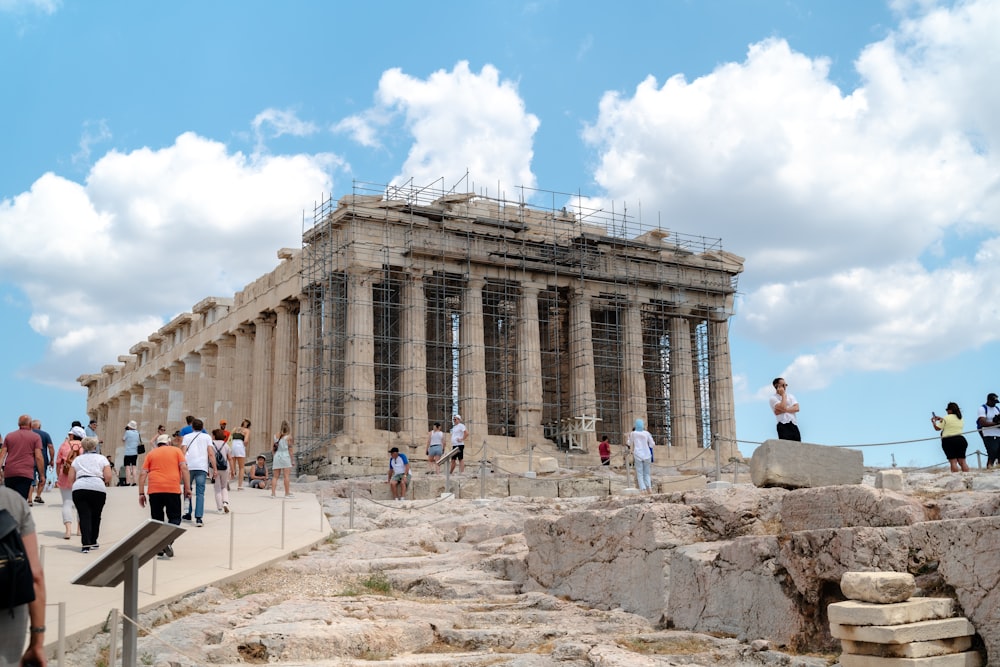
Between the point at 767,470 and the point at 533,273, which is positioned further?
the point at 533,273

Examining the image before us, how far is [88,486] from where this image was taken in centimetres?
1309

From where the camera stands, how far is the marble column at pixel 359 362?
1291 inches

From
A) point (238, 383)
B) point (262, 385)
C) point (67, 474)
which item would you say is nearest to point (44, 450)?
point (67, 474)

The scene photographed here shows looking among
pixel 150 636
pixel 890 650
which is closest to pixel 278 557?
pixel 150 636

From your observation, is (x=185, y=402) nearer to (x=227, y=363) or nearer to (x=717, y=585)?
(x=227, y=363)

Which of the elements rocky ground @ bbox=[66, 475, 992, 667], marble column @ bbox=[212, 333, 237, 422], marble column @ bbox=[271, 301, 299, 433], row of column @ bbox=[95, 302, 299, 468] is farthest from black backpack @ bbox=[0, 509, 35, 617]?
marble column @ bbox=[212, 333, 237, 422]

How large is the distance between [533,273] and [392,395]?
6.10m

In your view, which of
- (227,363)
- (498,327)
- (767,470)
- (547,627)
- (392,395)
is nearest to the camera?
(547,627)

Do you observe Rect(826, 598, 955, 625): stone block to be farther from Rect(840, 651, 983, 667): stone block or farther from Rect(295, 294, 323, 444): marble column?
Rect(295, 294, 323, 444): marble column

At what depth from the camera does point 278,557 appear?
13836mm

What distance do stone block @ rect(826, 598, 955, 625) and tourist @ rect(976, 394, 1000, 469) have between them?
33.3ft

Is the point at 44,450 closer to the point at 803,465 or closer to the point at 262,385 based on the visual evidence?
the point at 803,465

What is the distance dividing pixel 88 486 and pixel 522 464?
19.0 m

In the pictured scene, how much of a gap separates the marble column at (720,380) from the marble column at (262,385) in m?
15.6
